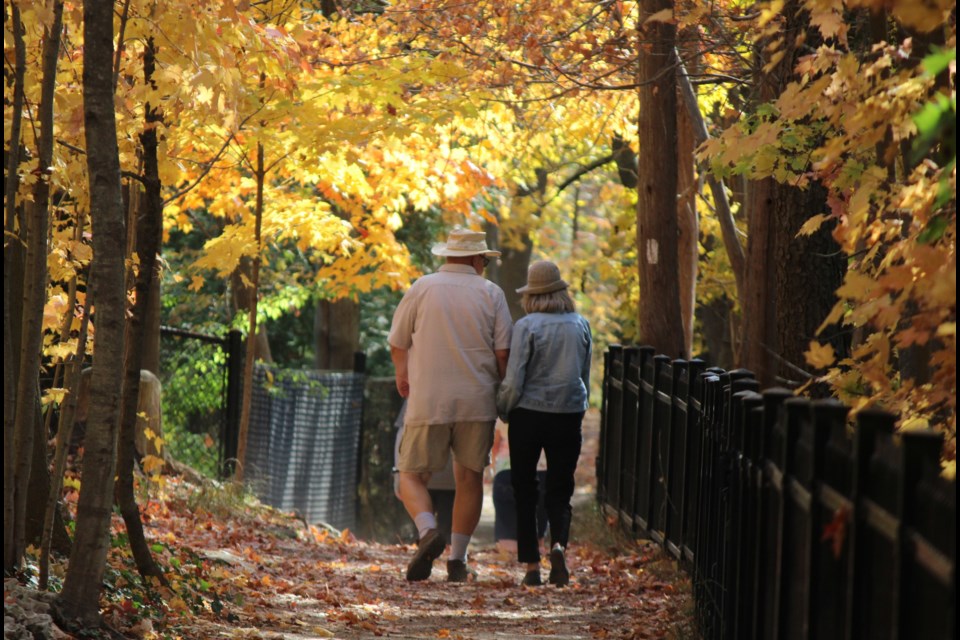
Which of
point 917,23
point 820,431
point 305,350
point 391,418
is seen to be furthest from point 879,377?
point 305,350

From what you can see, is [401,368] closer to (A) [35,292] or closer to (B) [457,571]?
(B) [457,571]

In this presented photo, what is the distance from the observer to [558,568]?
27.0ft

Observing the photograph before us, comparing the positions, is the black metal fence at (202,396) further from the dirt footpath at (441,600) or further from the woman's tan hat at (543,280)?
the woman's tan hat at (543,280)

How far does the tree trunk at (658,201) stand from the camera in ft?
33.5

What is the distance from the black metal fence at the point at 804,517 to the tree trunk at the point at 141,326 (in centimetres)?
260

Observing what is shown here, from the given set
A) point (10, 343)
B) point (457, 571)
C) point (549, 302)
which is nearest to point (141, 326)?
point (10, 343)

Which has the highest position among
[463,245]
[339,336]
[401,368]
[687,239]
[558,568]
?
[687,239]

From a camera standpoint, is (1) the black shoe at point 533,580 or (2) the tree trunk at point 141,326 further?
(1) the black shoe at point 533,580

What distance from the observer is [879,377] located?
3.59m

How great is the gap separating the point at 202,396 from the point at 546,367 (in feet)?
22.0

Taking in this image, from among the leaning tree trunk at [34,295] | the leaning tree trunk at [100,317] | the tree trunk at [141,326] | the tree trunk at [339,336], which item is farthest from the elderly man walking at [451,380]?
the tree trunk at [339,336]

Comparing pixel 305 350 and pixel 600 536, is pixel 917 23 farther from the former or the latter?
pixel 305 350

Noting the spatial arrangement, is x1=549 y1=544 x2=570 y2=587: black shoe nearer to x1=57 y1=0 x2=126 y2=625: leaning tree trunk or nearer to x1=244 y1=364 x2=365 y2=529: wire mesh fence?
x1=57 y1=0 x2=126 y2=625: leaning tree trunk

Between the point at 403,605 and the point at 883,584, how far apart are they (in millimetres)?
4901
